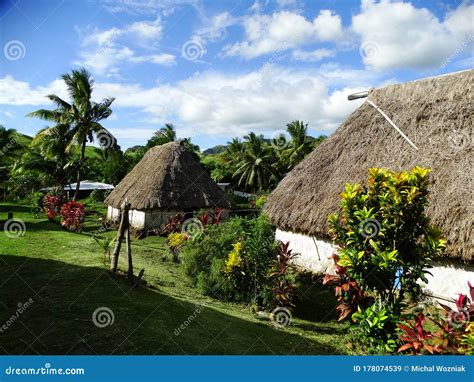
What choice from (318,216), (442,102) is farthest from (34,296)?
(442,102)

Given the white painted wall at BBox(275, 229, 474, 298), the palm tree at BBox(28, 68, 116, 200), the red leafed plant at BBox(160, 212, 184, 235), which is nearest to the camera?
the white painted wall at BBox(275, 229, 474, 298)

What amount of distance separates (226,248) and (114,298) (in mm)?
2955

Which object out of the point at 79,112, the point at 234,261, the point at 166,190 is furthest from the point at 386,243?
the point at 79,112

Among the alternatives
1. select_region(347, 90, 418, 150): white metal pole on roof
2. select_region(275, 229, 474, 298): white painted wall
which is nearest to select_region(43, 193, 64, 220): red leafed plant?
select_region(275, 229, 474, 298): white painted wall

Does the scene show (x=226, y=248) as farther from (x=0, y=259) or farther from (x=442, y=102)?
(x=442, y=102)

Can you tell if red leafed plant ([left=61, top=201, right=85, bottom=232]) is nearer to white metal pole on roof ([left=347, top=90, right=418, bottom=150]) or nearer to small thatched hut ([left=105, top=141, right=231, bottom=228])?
small thatched hut ([left=105, top=141, right=231, bottom=228])

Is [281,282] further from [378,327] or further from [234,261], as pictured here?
[378,327]

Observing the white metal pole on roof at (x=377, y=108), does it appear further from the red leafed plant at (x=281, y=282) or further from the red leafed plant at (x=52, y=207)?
the red leafed plant at (x=52, y=207)

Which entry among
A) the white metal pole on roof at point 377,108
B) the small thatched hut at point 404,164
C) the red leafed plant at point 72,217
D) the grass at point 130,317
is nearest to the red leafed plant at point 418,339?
the grass at point 130,317

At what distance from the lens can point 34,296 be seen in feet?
21.6

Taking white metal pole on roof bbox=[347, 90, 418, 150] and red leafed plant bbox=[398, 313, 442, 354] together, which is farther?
white metal pole on roof bbox=[347, 90, 418, 150]

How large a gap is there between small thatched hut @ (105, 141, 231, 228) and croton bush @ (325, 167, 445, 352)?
38.0ft

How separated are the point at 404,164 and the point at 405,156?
0.84 ft

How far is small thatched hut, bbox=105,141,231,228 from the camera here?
630 inches
